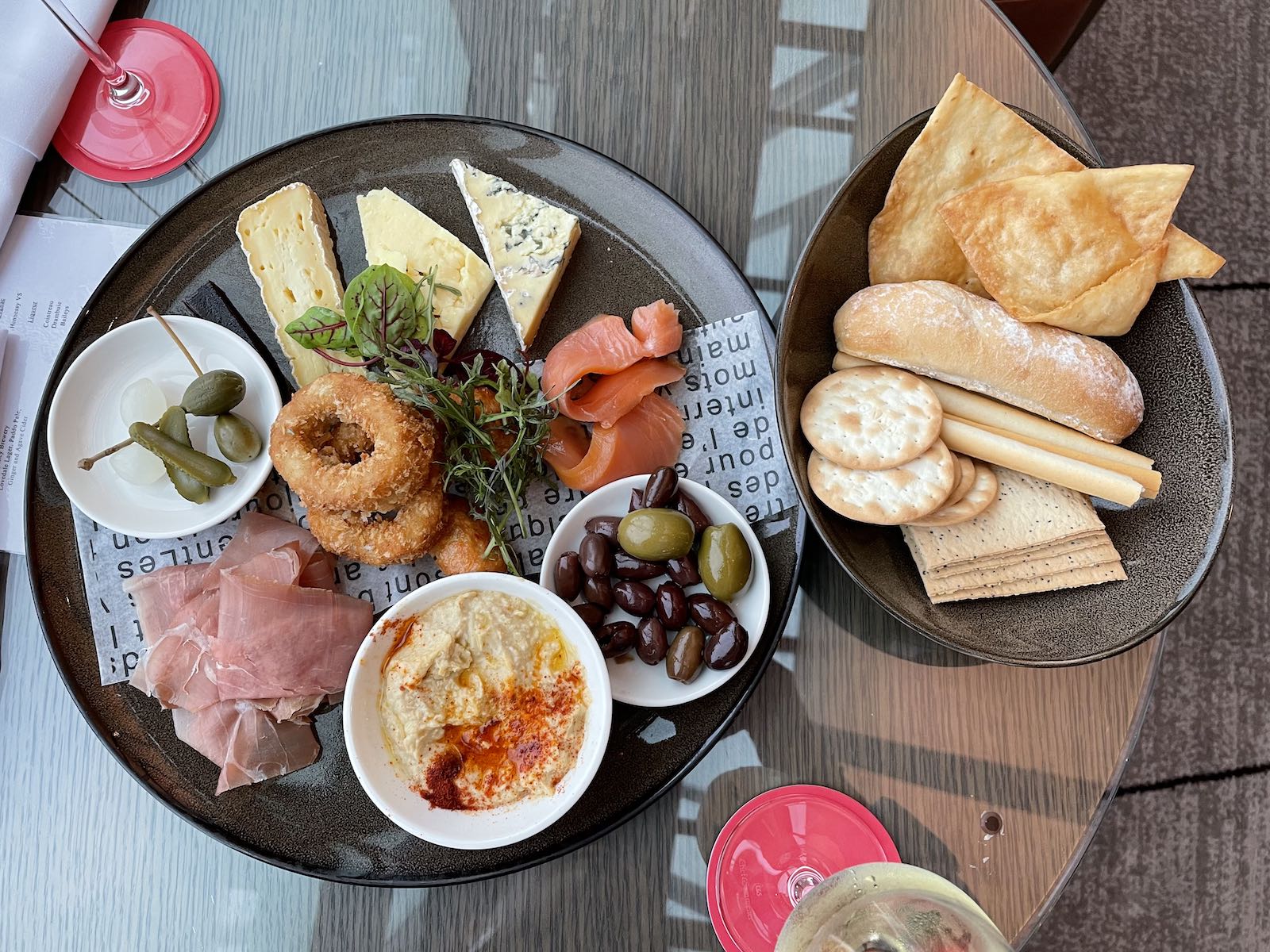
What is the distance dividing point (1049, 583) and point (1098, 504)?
15cm

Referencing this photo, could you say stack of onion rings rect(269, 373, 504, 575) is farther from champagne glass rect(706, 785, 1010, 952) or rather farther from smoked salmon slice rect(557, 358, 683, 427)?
champagne glass rect(706, 785, 1010, 952)

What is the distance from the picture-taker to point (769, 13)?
1513mm

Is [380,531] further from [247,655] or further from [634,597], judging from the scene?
[634,597]

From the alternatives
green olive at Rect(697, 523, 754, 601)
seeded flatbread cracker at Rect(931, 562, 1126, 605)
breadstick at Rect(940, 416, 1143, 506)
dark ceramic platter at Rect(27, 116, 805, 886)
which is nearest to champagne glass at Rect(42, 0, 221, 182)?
dark ceramic platter at Rect(27, 116, 805, 886)

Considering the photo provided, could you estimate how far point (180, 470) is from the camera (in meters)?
1.34

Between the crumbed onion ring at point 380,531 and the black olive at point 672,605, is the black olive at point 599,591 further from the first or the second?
the crumbed onion ring at point 380,531

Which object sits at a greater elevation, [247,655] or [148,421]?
[148,421]

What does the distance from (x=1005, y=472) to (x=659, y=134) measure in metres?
0.80

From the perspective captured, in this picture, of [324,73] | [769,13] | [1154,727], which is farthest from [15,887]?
[1154,727]

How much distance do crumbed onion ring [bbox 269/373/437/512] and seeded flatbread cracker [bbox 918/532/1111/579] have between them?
776 millimetres

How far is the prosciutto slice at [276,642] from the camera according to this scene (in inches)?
52.5

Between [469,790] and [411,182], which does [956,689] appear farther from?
[411,182]

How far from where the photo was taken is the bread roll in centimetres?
121

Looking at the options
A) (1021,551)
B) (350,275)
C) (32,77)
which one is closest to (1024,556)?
(1021,551)
